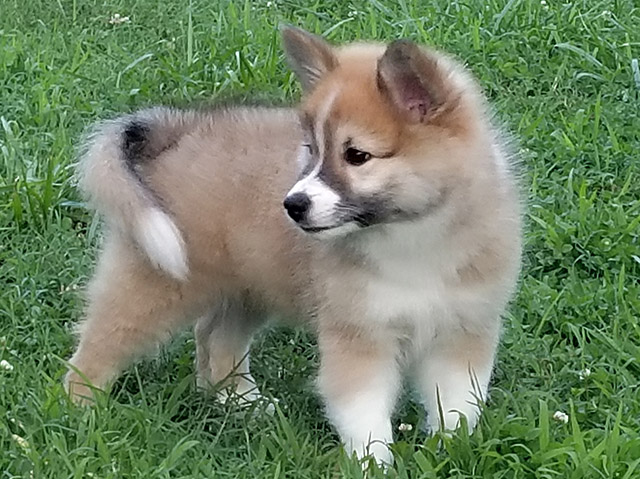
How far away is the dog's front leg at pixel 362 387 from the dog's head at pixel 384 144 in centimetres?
38

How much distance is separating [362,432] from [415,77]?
102 cm

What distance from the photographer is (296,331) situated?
15.1 feet

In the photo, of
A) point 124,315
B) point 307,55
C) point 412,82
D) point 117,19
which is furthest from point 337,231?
point 117,19

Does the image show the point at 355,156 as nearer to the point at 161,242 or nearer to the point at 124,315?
the point at 161,242

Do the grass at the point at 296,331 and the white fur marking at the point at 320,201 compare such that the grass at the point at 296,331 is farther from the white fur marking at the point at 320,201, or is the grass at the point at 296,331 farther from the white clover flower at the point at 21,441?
the white fur marking at the point at 320,201

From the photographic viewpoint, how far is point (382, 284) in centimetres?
361

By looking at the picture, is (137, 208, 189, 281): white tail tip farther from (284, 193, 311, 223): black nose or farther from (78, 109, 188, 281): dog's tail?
(284, 193, 311, 223): black nose

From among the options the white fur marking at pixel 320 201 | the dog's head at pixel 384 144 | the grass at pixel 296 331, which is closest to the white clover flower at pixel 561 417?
the grass at pixel 296 331

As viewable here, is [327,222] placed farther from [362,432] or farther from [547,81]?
[547,81]

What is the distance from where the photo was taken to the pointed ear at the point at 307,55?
3.62 m

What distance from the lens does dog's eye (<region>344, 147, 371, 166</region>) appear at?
11.0 ft

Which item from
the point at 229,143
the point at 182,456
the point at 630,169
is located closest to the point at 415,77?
the point at 229,143

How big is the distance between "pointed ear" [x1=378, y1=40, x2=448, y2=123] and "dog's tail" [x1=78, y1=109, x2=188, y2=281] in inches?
31.5

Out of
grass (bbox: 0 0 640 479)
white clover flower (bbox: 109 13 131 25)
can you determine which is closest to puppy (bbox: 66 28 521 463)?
grass (bbox: 0 0 640 479)
